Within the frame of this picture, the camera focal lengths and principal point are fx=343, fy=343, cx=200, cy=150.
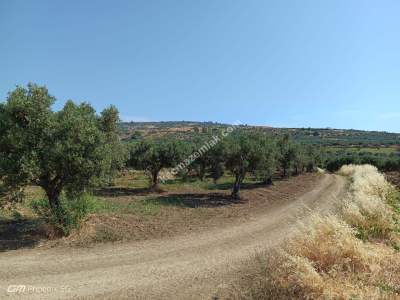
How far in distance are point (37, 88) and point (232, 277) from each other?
1300 cm

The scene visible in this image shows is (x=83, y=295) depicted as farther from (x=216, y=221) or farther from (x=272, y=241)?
(x=216, y=221)

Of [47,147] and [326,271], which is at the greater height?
[47,147]

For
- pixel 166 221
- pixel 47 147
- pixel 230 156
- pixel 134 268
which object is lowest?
pixel 166 221

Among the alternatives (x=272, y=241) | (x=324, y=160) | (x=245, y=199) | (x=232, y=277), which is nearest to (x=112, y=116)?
(x=245, y=199)

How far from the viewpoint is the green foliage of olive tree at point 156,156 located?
43594 mm

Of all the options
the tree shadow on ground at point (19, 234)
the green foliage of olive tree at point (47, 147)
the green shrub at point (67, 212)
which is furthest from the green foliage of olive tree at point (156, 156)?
the green foliage of olive tree at point (47, 147)

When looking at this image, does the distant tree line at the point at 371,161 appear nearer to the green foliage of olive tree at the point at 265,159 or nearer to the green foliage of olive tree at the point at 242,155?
the green foliage of olive tree at the point at 265,159

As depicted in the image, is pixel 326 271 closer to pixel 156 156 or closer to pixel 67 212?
pixel 67 212

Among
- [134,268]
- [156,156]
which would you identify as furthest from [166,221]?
[156,156]

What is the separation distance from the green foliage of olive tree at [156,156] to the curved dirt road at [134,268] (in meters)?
27.2

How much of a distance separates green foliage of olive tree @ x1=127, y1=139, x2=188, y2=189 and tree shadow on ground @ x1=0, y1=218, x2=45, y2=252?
78.0 ft

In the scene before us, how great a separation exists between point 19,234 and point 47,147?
4.42m

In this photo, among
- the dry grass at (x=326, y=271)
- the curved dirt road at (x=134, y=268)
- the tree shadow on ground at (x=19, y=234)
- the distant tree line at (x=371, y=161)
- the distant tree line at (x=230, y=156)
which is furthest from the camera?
the distant tree line at (x=371, y=161)

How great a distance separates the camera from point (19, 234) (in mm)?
16547
